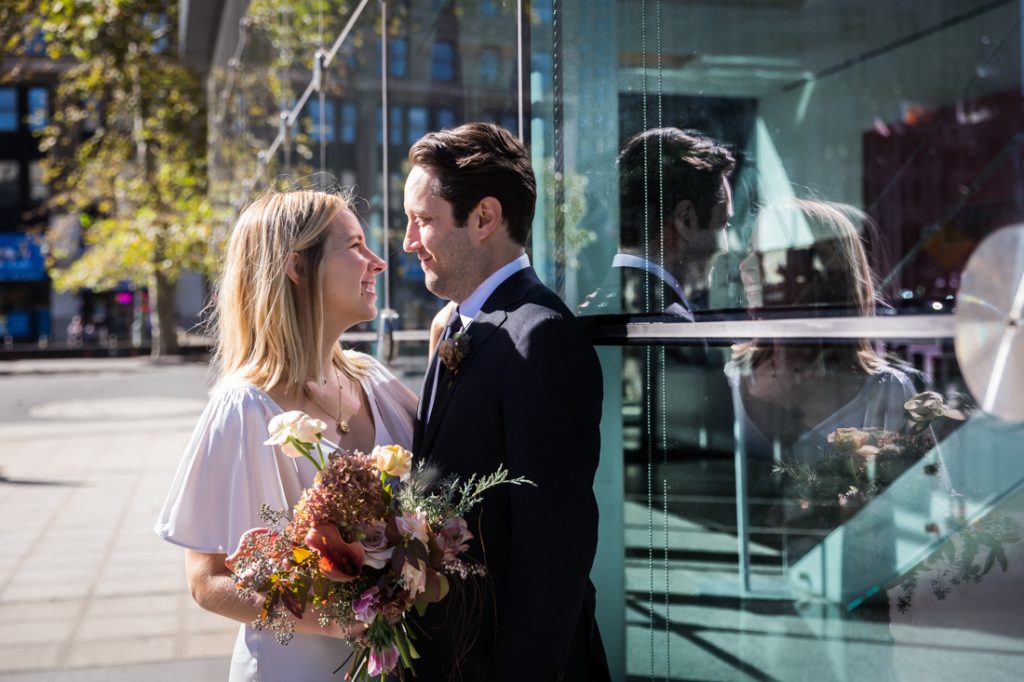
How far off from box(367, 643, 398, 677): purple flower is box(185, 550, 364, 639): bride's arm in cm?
26

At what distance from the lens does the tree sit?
17.2 m

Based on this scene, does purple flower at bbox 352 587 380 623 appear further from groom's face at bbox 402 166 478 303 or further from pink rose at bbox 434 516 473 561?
groom's face at bbox 402 166 478 303

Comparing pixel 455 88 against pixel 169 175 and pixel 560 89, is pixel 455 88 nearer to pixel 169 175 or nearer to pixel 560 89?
pixel 560 89

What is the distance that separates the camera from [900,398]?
68.9 inches

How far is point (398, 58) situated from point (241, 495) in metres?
3.05

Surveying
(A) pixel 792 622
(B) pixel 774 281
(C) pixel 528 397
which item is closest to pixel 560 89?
(B) pixel 774 281

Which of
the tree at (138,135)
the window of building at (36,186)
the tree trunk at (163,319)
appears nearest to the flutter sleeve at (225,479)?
the tree at (138,135)

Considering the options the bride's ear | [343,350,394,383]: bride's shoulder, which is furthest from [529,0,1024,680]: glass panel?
the bride's ear

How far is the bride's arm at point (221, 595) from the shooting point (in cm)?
223

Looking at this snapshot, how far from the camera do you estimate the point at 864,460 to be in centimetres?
185

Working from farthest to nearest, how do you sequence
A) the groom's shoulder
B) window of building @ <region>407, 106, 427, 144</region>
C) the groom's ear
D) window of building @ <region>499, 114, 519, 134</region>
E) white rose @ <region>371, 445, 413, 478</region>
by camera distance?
1. window of building @ <region>407, 106, 427, 144</region>
2. window of building @ <region>499, 114, 519, 134</region>
3. the groom's ear
4. the groom's shoulder
5. white rose @ <region>371, 445, 413, 478</region>

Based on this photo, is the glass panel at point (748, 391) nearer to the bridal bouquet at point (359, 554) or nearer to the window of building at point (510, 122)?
the window of building at point (510, 122)

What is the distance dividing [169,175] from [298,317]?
1899 cm

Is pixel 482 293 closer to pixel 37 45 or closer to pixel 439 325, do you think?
pixel 439 325
